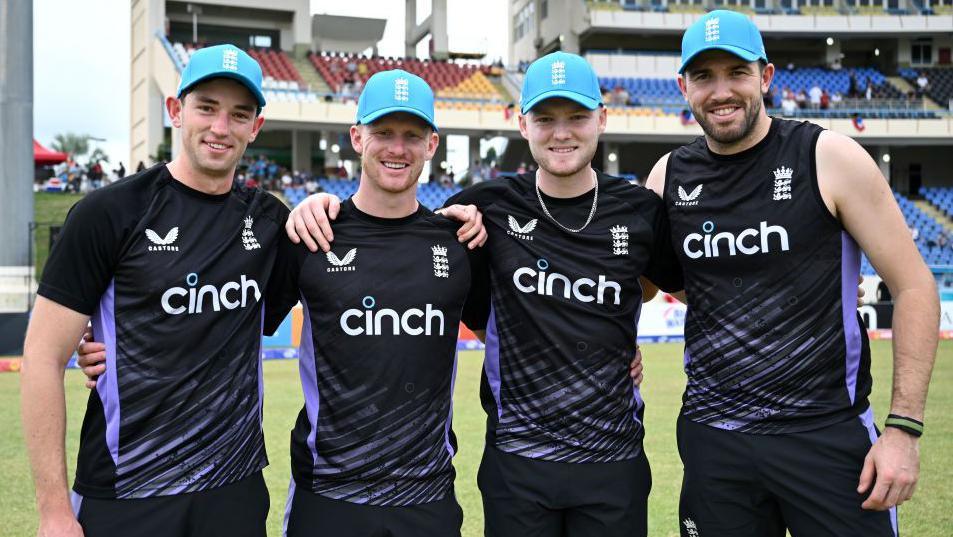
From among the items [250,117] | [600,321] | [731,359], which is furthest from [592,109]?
[250,117]

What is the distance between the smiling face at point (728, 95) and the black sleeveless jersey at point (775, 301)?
0.46 ft

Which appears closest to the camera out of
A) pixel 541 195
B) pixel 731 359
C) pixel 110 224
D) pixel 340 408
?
pixel 110 224

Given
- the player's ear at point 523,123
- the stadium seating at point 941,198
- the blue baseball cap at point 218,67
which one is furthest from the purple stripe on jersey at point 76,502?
the stadium seating at point 941,198

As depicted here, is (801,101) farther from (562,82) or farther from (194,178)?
(194,178)

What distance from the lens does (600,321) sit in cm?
347

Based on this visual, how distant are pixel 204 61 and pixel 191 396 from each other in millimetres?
1289

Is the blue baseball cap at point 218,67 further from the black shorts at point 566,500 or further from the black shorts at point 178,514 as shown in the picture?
the black shorts at point 566,500

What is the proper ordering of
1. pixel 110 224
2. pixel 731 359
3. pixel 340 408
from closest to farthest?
1. pixel 110 224
2. pixel 340 408
3. pixel 731 359

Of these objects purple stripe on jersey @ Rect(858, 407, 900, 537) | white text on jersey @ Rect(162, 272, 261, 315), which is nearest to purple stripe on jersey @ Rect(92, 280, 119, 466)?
white text on jersey @ Rect(162, 272, 261, 315)

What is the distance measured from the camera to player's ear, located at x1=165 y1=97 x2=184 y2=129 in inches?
128

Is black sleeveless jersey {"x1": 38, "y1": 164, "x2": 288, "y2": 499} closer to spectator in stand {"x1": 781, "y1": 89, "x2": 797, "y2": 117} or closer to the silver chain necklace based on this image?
the silver chain necklace

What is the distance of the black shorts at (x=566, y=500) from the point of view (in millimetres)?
3311

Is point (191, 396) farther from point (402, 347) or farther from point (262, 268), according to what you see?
point (402, 347)

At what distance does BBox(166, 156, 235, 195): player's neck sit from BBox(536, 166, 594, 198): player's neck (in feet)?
4.51
